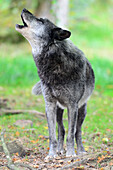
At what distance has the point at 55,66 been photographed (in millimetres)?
5012

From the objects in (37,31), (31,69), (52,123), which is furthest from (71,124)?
(31,69)

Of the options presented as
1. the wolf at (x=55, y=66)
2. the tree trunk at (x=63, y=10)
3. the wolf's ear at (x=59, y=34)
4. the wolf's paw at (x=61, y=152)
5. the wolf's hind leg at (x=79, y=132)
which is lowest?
the wolf's paw at (x=61, y=152)

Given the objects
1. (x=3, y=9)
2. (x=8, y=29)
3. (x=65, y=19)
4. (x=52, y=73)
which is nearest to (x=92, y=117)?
(x=52, y=73)

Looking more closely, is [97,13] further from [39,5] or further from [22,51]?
[22,51]

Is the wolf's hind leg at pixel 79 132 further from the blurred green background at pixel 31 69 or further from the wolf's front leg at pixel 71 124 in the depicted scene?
the blurred green background at pixel 31 69

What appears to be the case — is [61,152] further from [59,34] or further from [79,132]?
[59,34]

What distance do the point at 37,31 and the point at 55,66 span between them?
0.64 metres

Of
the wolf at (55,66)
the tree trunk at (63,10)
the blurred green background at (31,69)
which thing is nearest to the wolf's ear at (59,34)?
the wolf at (55,66)

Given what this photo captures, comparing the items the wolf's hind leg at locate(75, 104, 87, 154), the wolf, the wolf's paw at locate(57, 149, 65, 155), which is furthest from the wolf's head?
the wolf's paw at locate(57, 149, 65, 155)

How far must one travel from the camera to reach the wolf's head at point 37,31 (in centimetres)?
476

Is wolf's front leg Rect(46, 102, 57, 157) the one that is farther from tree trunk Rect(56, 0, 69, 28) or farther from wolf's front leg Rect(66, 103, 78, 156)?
tree trunk Rect(56, 0, 69, 28)

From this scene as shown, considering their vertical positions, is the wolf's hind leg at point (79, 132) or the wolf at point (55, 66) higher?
the wolf at point (55, 66)

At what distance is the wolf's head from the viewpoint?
15.6 ft

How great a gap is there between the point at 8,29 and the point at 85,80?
12521mm
